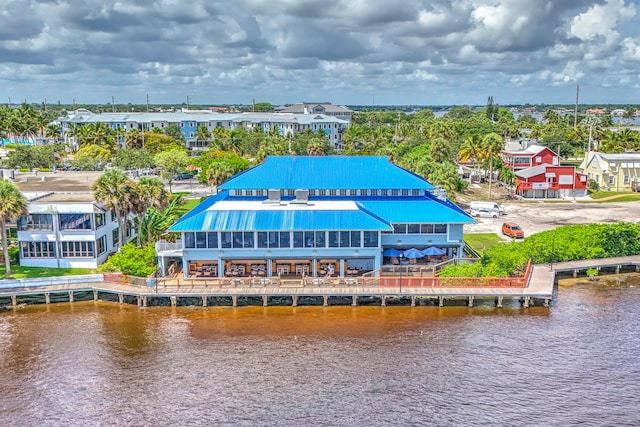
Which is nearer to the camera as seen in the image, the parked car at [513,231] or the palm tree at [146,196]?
the palm tree at [146,196]

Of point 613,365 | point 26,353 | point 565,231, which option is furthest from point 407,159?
point 26,353

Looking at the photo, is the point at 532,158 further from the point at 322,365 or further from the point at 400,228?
the point at 322,365

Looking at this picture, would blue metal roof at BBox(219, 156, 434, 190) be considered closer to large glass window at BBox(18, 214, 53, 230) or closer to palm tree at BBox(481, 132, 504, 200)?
large glass window at BBox(18, 214, 53, 230)

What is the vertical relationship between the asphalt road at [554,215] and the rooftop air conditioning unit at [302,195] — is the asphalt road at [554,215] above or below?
below

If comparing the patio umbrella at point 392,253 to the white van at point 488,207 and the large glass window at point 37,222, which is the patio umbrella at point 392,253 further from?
the white van at point 488,207

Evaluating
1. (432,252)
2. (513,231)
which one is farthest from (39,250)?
(513,231)

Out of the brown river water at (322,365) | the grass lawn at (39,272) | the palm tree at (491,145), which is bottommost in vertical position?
the brown river water at (322,365)

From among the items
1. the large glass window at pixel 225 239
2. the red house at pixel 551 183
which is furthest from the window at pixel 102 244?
the red house at pixel 551 183

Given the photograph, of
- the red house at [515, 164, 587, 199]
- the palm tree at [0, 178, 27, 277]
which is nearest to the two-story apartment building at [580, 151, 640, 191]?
the red house at [515, 164, 587, 199]
